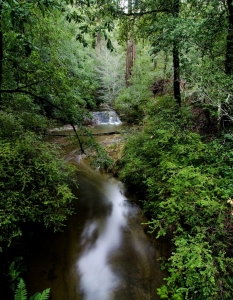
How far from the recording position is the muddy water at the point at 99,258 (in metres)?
2.96

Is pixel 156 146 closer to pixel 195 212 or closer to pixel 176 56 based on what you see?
pixel 195 212

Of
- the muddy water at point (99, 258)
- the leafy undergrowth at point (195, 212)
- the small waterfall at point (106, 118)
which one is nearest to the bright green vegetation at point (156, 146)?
the leafy undergrowth at point (195, 212)

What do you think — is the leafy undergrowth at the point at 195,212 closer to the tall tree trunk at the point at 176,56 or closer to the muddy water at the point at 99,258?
the muddy water at the point at 99,258

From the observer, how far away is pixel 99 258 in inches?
141

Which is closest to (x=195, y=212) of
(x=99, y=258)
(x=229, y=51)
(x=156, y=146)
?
(x=99, y=258)

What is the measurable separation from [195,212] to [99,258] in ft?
6.97

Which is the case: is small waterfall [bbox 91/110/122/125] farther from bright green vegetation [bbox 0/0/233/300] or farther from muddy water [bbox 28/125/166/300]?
muddy water [bbox 28/125/166/300]

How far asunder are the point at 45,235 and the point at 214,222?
134 inches

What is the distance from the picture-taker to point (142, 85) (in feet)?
38.6

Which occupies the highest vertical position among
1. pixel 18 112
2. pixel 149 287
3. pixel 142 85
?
pixel 142 85

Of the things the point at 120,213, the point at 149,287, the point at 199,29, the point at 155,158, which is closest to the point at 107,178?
the point at 120,213

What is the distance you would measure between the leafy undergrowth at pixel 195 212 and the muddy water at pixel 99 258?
0.44 m

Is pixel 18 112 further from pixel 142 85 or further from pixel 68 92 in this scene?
pixel 142 85

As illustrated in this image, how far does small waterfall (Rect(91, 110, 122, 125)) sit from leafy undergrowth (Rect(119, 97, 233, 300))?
1005 centimetres
